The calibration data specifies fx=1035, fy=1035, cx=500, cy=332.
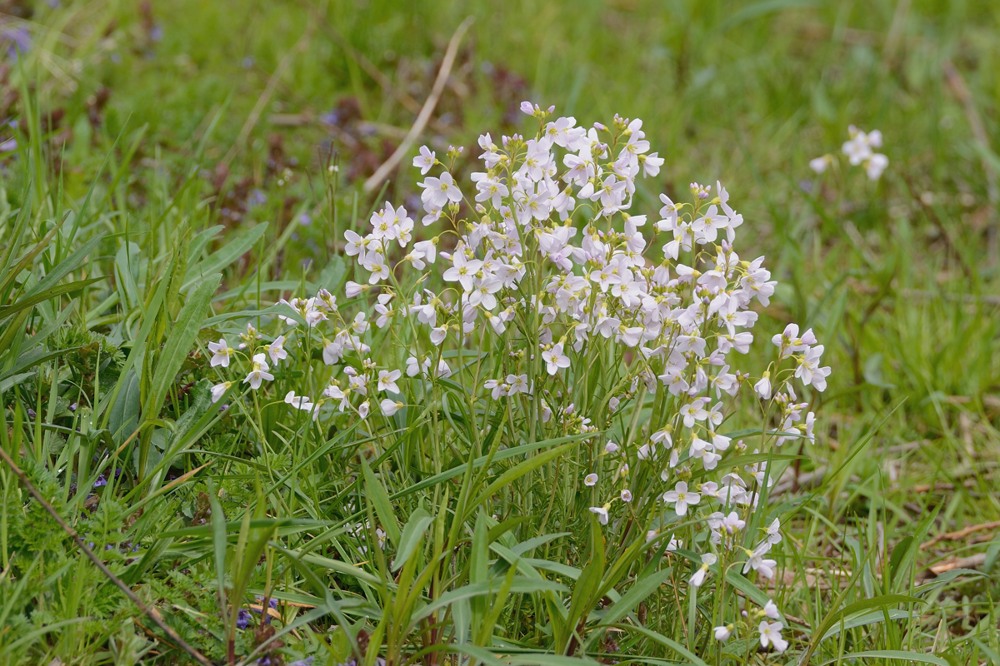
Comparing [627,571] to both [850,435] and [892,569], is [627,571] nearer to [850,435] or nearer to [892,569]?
[892,569]

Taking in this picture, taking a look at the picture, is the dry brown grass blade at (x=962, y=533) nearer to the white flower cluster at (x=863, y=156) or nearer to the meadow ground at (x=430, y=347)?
the meadow ground at (x=430, y=347)

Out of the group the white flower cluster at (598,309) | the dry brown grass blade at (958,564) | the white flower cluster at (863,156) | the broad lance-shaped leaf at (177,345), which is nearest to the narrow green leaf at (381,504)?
the white flower cluster at (598,309)

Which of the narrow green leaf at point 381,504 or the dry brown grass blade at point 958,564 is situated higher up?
the narrow green leaf at point 381,504

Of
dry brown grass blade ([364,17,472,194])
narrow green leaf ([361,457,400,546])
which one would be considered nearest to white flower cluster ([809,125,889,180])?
dry brown grass blade ([364,17,472,194])

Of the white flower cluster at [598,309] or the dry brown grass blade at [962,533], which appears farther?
the dry brown grass blade at [962,533]

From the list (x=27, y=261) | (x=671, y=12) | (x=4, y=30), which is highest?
(x=671, y=12)

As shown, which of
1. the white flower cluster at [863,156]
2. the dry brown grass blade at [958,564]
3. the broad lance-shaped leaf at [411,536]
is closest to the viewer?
the broad lance-shaped leaf at [411,536]

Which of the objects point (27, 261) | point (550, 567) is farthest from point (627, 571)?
point (27, 261)

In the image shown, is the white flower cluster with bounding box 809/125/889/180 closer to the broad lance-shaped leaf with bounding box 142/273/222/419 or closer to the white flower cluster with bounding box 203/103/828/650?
the white flower cluster with bounding box 203/103/828/650
